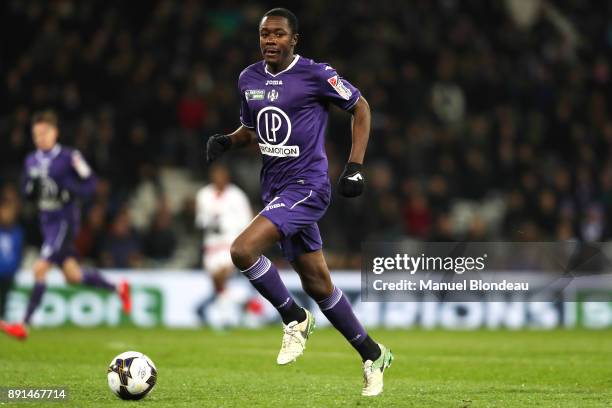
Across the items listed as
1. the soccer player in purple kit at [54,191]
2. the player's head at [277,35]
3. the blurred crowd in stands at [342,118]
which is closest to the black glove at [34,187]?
the soccer player in purple kit at [54,191]

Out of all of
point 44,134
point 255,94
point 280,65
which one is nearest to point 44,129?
point 44,134

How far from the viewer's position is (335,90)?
7230mm

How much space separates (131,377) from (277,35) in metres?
2.25

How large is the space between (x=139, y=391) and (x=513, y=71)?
602 inches

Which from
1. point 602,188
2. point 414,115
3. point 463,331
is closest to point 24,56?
point 414,115

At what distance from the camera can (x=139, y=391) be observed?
6.99 metres

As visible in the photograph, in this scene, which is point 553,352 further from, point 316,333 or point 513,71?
point 513,71

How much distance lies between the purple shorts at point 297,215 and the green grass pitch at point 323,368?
36.6 inches

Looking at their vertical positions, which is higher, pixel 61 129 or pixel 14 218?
pixel 61 129

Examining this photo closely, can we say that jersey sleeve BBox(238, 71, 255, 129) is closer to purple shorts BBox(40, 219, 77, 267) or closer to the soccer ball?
the soccer ball

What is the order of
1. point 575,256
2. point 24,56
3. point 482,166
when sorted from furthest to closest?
1. point 482,166
2. point 24,56
3. point 575,256

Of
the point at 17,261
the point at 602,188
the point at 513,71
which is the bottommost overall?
the point at 17,261

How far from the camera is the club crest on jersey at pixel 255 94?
7.29 m

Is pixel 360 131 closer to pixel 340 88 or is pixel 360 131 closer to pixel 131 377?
pixel 340 88
